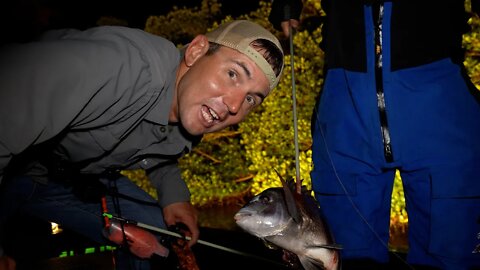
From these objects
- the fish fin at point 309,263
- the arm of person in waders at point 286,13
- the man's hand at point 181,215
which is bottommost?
the fish fin at point 309,263

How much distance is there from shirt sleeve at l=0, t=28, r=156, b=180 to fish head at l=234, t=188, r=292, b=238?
2.62 feet

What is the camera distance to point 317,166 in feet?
7.84

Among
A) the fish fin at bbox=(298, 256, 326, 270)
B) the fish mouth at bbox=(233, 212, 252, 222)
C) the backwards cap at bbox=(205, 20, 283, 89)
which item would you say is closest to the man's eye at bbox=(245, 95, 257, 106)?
the backwards cap at bbox=(205, 20, 283, 89)

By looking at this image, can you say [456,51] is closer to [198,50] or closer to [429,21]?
[429,21]

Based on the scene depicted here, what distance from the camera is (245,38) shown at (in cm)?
224

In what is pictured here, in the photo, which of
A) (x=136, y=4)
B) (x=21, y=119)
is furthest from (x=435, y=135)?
(x=136, y=4)

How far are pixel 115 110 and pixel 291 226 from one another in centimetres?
100

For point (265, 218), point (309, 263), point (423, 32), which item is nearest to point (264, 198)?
point (265, 218)

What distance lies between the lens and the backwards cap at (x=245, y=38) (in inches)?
87.2

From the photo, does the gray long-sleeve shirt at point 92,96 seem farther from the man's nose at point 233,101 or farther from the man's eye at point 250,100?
the man's eye at point 250,100

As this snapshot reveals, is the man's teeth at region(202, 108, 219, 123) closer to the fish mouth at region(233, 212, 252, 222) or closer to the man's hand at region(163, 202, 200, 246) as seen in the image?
the fish mouth at region(233, 212, 252, 222)

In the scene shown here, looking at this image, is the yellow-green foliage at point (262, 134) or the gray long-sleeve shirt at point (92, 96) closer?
the gray long-sleeve shirt at point (92, 96)

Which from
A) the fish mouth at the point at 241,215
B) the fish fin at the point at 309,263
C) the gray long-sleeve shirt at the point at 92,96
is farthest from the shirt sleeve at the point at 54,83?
the fish fin at the point at 309,263

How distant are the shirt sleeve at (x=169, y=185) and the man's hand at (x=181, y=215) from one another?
0.04 meters
